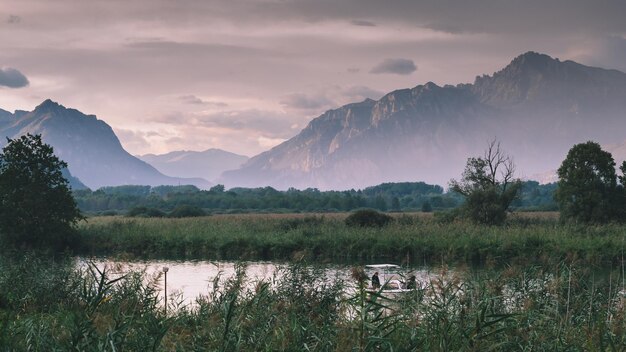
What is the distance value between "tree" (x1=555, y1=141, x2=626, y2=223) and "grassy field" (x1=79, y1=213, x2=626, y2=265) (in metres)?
2.48

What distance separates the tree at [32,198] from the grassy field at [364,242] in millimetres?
4292

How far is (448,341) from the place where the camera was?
10695mm

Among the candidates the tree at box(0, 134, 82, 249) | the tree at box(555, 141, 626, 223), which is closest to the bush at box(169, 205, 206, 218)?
the tree at box(0, 134, 82, 249)

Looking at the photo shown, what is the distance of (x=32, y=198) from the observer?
56.1m

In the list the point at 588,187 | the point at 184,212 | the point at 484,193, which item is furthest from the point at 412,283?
the point at 184,212

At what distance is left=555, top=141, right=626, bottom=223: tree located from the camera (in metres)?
62.0

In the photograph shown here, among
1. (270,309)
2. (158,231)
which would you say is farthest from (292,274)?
(158,231)

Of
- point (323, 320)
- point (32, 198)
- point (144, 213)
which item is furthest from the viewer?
point (144, 213)

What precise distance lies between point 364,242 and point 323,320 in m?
39.6

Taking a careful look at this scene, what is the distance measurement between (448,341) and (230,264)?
1629 inches

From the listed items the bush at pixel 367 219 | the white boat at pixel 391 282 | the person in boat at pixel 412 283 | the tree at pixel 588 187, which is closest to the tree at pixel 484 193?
the tree at pixel 588 187

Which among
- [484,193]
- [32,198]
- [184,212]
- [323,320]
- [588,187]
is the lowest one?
[323,320]

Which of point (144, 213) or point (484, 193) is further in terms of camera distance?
point (144, 213)

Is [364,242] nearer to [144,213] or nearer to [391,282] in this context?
[391,282]
